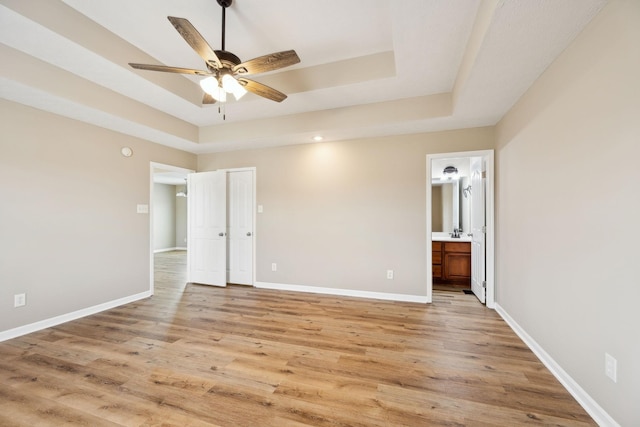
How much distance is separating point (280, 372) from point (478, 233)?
335 centimetres

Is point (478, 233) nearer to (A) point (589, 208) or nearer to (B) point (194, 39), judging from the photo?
(A) point (589, 208)

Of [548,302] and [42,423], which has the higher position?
[548,302]

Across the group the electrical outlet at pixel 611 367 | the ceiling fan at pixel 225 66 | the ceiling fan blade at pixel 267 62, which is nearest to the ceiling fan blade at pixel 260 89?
the ceiling fan at pixel 225 66

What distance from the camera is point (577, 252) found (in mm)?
1751

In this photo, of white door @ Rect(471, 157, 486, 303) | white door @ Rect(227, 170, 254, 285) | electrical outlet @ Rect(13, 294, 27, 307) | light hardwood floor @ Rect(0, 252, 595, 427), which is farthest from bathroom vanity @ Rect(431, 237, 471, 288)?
electrical outlet @ Rect(13, 294, 27, 307)

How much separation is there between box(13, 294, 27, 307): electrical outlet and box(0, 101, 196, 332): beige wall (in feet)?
0.11

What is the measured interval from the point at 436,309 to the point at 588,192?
7.45ft

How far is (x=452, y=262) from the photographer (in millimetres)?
4617

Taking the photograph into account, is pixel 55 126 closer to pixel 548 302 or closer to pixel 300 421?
pixel 300 421

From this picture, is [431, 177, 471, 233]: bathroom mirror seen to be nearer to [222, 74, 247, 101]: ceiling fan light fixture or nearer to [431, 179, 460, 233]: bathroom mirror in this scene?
[431, 179, 460, 233]: bathroom mirror

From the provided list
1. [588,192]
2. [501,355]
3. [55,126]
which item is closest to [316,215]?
[501,355]

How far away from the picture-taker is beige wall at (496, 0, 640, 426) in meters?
1.34

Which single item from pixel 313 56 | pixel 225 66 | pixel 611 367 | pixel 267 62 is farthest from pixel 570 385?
pixel 313 56

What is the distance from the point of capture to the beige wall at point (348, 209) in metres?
3.74
